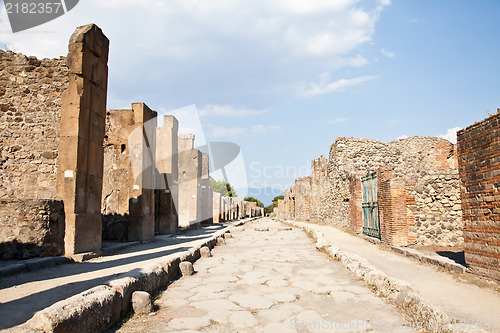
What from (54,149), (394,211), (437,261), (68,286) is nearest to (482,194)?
(437,261)

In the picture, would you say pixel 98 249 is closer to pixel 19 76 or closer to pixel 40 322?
pixel 19 76

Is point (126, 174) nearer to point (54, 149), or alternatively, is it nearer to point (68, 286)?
point (54, 149)

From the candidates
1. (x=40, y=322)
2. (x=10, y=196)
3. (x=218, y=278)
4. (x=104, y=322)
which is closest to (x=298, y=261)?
(x=218, y=278)

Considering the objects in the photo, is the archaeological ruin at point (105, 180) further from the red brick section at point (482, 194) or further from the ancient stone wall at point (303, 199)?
the ancient stone wall at point (303, 199)

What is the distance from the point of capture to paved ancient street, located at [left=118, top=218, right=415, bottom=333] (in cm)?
324

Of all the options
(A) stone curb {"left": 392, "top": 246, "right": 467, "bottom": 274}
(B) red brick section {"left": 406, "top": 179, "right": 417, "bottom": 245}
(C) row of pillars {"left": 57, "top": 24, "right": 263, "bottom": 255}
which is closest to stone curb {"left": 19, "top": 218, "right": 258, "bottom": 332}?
(C) row of pillars {"left": 57, "top": 24, "right": 263, "bottom": 255}

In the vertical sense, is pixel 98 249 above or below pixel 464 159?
below

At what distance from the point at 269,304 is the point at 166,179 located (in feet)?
33.2

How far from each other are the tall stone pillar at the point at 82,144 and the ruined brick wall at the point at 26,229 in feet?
2.16

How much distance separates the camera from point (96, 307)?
114 inches

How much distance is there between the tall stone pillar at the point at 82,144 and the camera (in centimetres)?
675

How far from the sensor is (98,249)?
732 centimetres

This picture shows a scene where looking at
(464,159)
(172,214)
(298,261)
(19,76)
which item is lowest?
(298,261)

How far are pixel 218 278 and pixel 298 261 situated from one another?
229cm
